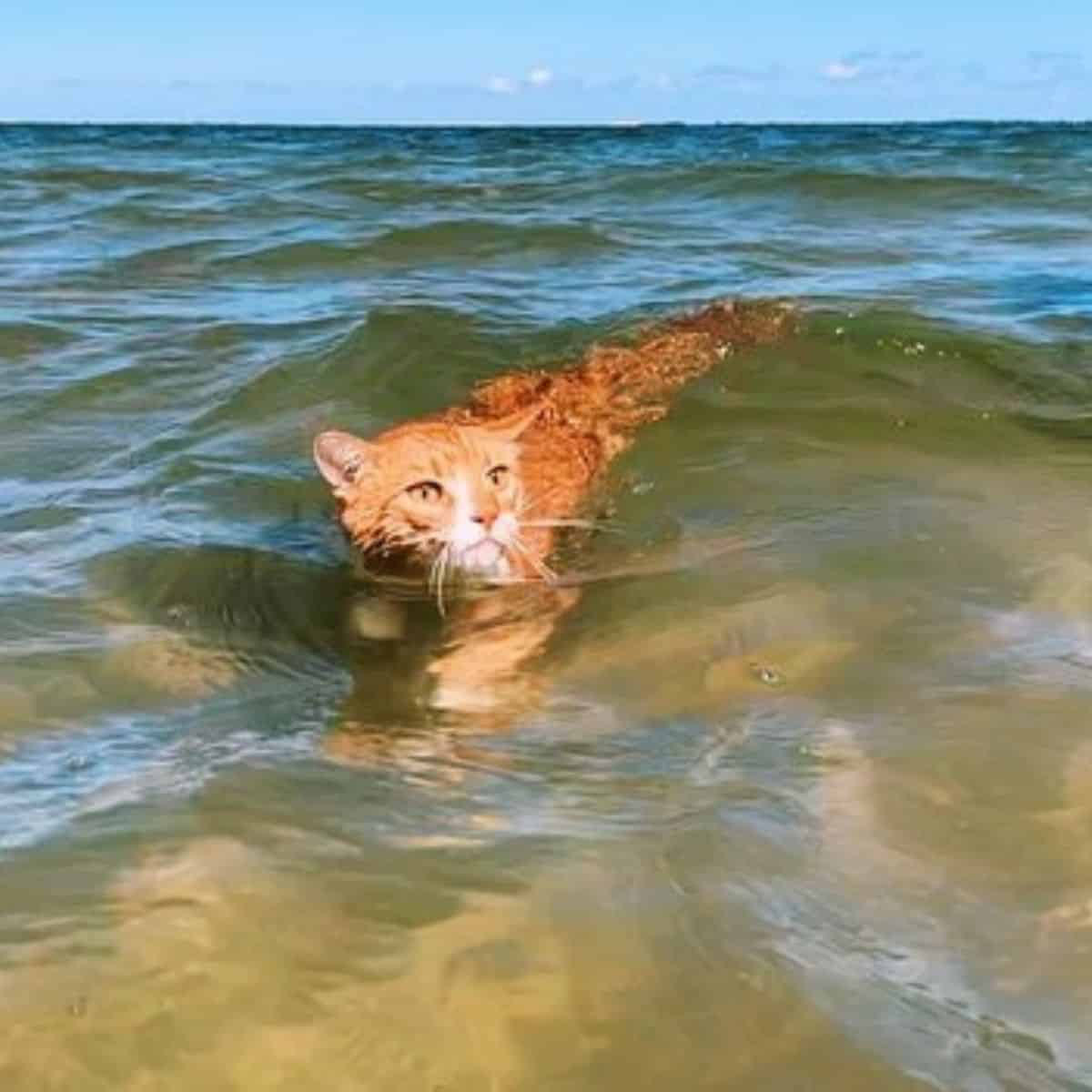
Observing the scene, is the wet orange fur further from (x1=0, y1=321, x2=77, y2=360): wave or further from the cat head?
(x1=0, y1=321, x2=77, y2=360): wave

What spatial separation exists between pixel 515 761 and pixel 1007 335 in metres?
5.59

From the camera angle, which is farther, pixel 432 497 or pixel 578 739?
pixel 432 497

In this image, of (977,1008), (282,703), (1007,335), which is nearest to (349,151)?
(1007,335)

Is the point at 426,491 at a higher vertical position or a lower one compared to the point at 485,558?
higher

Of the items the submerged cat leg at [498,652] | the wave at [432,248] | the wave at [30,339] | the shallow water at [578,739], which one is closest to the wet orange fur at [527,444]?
the shallow water at [578,739]

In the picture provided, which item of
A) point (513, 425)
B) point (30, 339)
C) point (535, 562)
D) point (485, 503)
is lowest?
point (30, 339)

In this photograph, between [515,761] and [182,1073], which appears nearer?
[182,1073]

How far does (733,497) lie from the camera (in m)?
6.29

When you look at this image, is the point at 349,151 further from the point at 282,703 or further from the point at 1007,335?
the point at 282,703

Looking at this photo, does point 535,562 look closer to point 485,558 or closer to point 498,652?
point 485,558

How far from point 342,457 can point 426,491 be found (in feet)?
0.97

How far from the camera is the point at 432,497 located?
18.5ft

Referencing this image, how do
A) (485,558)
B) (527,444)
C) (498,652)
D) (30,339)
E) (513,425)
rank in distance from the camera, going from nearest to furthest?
(498,652) < (485,558) < (513,425) < (527,444) < (30,339)

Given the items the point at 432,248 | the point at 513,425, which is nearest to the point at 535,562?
the point at 513,425
